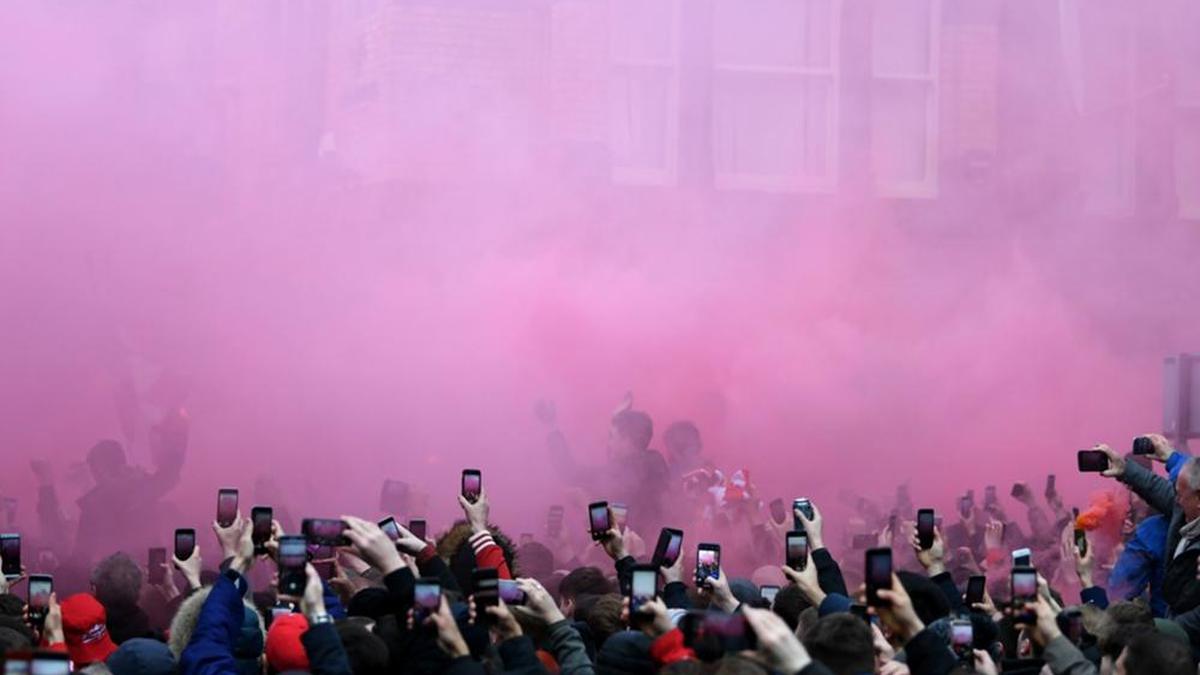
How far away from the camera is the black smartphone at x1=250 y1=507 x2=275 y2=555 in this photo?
14.3 ft

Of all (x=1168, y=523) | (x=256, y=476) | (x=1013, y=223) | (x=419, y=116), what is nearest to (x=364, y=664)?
(x=1168, y=523)

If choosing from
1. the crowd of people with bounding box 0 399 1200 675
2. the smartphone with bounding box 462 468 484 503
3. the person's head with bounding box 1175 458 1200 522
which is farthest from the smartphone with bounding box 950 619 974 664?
the person's head with bounding box 1175 458 1200 522

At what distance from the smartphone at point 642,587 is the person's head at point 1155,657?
40.7 inches

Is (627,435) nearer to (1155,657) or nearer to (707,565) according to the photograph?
(707,565)

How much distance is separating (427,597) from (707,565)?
4.64ft

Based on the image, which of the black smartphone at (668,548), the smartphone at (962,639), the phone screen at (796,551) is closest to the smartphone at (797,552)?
the phone screen at (796,551)

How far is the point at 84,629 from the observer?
14.8 ft

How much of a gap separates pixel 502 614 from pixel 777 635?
752 millimetres

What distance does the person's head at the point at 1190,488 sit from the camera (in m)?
5.60

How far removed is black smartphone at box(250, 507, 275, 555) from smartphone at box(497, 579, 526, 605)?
26.3 inches

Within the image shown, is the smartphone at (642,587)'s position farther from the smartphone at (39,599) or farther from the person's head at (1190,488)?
the person's head at (1190,488)

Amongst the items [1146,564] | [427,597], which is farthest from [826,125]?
[427,597]

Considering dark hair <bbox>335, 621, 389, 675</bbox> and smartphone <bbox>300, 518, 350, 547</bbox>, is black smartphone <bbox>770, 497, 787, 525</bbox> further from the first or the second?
dark hair <bbox>335, 621, 389, 675</bbox>

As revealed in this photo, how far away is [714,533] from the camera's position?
9.25m
